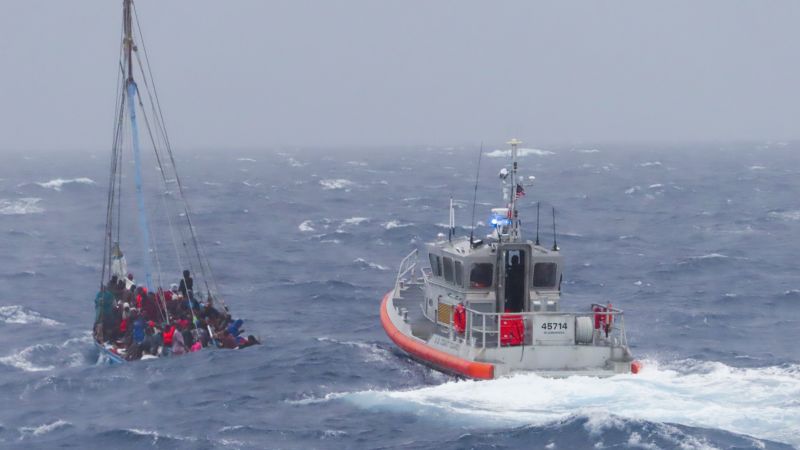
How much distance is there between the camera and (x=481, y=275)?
28812mm

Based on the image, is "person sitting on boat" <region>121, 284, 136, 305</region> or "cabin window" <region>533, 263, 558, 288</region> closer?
"cabin window" <region>533, 263, 558, 288</region>

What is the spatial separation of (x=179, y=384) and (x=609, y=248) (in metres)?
33.2

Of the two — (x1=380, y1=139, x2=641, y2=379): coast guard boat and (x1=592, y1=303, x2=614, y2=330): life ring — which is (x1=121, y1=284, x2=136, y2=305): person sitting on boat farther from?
(x1=592, y1=303, x2=614, y2=330): life ring

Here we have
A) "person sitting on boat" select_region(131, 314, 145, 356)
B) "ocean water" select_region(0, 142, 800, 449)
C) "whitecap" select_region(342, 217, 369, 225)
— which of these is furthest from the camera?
"whitecap" select_region(342, 217, 369, 225)

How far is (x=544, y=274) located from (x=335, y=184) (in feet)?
289

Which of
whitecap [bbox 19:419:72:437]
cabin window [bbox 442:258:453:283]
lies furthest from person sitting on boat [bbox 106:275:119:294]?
cabin window [bbox 442:258:453:283]

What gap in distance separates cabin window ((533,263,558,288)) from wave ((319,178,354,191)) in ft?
264

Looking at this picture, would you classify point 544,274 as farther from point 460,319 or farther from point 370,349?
point 370,349

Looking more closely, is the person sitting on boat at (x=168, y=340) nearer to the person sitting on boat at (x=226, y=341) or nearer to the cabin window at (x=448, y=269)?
the person sitting on boat at (x=226, y=341)

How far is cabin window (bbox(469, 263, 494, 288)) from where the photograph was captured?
2873 centimetres

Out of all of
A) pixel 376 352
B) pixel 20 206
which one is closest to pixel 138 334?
pixel 376 352

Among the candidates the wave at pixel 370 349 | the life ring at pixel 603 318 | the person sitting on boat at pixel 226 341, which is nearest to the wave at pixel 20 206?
the person sitting on boat at pixel 226 341

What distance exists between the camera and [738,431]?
72.3ft

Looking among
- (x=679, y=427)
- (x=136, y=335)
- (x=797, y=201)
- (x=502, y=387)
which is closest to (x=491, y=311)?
(x=502, y=387)
